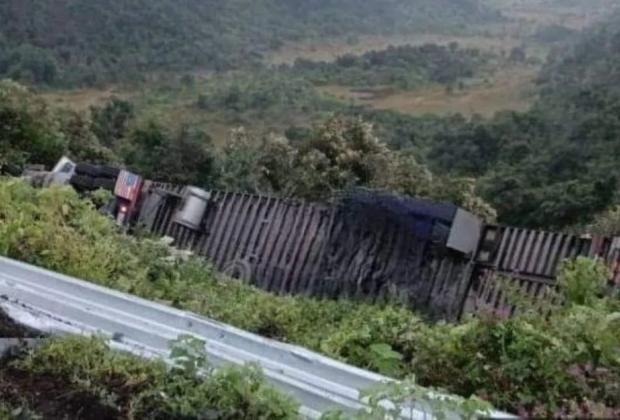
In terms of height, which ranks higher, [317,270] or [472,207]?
[472,207]

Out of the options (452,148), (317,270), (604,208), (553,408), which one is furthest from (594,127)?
(553,408)

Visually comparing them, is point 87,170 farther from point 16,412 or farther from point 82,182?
point 16,412

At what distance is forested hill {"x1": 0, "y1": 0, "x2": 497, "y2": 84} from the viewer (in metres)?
73.2

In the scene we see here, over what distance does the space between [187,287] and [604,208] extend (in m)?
22.5

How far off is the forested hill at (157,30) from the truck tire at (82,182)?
58.0 m

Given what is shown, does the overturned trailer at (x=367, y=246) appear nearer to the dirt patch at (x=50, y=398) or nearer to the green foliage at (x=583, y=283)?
the green foliage at (x=583, y=283)

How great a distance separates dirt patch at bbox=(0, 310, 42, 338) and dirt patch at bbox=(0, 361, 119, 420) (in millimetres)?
373

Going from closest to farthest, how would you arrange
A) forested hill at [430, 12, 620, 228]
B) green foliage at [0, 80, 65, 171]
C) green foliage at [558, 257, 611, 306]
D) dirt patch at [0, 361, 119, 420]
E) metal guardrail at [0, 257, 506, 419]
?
dirt patch at [0, 361, 119, 420] → metal guardrail at [0, 257, 506, 419] → green foliage at [558, 257, 611, 306] → green foliage at [0, 80, 65, 171] → forested hill at [430, 12, 620, 228]

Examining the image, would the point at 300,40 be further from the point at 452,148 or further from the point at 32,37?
the point at 452,148

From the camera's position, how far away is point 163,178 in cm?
2484

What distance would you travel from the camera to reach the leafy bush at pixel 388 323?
451cm

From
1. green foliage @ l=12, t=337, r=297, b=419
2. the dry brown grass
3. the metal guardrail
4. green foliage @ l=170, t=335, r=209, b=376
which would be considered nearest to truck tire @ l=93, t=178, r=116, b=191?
the metal guardrail

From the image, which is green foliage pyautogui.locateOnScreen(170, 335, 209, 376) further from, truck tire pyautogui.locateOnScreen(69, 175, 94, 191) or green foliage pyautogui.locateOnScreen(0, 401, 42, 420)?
truck tire pyautogui.locateOnScreen(69, 175, 94, 191)

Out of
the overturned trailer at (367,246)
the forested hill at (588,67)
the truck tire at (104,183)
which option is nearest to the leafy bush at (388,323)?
the overturned trailer at (367,246)
